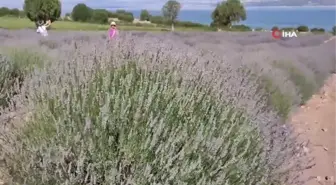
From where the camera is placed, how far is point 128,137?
13.8 feet

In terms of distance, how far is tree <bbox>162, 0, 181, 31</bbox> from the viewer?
103675 mm

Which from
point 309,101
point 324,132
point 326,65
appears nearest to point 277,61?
point 309,101

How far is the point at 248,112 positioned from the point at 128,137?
1464mm

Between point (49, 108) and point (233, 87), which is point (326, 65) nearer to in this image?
point (233, 87)

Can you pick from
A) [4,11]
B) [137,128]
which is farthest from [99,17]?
[137,128]

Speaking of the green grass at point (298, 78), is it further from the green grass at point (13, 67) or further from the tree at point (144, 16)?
the tree at point (144, 16)

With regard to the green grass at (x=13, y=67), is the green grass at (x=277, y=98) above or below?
below

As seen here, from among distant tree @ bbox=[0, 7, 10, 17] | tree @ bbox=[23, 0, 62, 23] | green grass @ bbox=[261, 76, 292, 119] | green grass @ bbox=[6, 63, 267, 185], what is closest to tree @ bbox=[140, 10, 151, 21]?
distant tree @ bbox=[0, 7, 10, 17]

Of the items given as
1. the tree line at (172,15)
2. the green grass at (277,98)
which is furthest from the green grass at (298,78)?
the tree line at (172,15)

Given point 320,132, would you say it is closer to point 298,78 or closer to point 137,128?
point 298,78

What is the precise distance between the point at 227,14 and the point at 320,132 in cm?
8714

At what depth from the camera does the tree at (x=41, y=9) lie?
203 feet

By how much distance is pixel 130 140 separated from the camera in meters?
4.23

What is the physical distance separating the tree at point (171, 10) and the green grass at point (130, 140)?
96.7 meters
